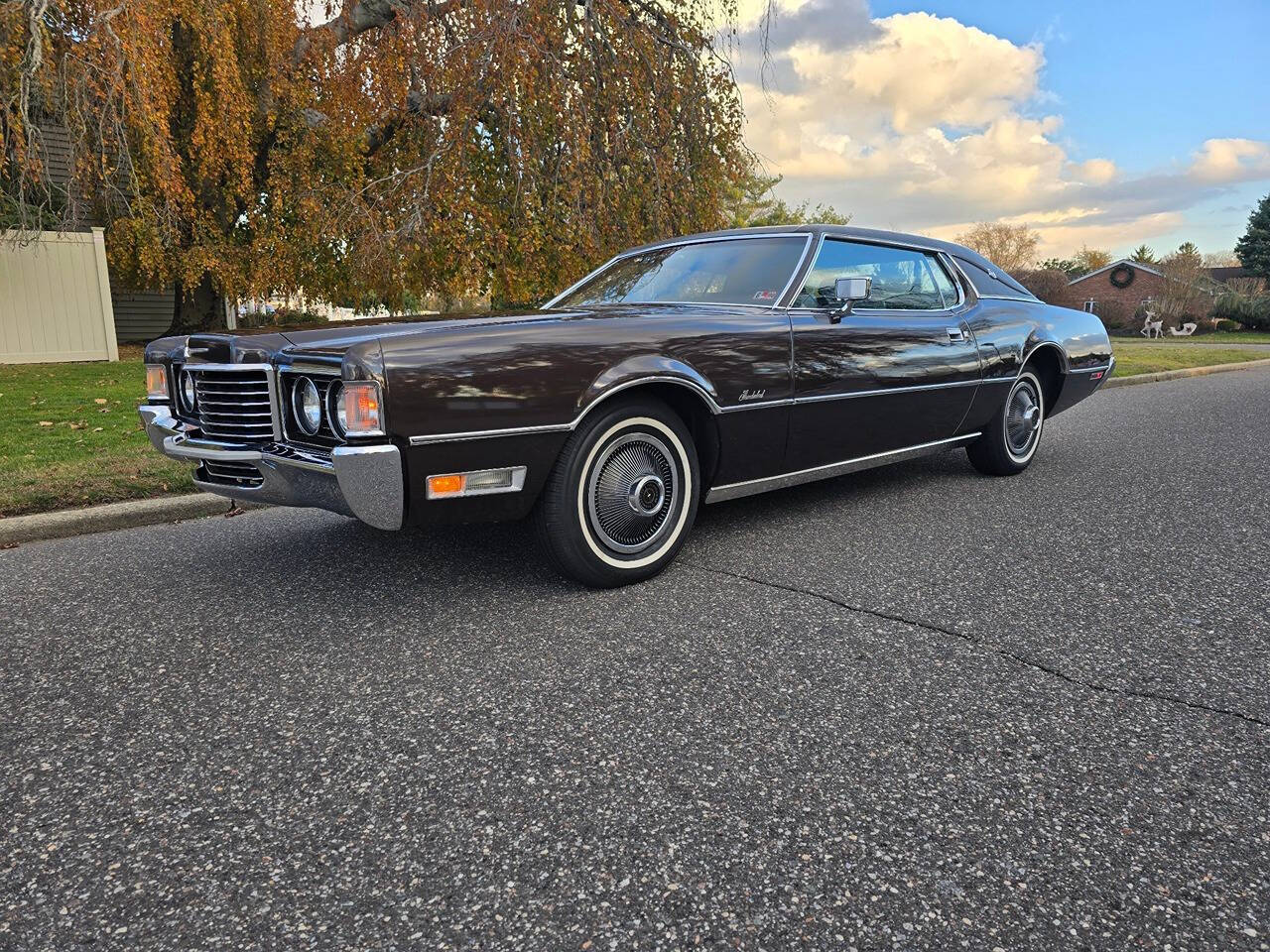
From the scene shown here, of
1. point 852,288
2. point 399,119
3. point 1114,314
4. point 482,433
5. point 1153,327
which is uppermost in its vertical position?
point 399,119

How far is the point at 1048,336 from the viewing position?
550cm

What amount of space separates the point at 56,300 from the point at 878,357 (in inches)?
568

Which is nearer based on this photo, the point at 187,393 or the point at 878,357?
the point at 187,393

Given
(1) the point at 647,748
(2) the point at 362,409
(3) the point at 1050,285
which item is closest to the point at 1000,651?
(1) the point at 647,748

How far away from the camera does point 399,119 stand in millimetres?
13977

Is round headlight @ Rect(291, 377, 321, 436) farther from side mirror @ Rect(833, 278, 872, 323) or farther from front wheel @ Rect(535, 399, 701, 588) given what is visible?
side mirror @ Rect(833, 278, 872, 323)

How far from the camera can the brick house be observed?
48.3 meters

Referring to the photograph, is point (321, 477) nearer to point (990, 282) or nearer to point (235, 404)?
point (235, 404)

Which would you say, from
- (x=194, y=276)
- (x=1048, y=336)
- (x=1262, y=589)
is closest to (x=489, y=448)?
(x=1262, y=589)

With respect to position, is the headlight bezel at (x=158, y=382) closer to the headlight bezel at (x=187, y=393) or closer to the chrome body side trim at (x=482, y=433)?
the headlight bezel at (x=187, y=393)

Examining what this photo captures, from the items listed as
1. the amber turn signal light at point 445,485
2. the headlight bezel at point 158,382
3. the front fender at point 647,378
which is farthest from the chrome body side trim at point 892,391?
the headlight bezel at point 158,382

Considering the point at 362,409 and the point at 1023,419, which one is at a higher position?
the point at 362,409

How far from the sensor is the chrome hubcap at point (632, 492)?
3305 mm

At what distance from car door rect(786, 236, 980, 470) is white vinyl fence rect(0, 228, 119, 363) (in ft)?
44.7
